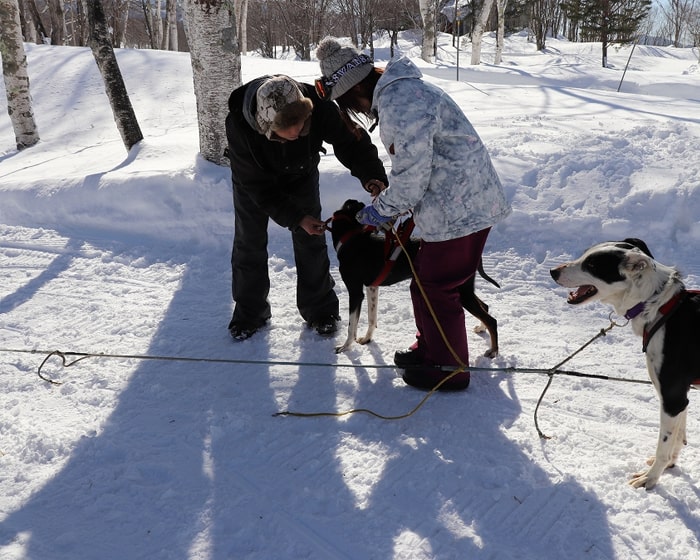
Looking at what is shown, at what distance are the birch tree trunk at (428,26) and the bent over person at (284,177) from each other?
15508 millimetres

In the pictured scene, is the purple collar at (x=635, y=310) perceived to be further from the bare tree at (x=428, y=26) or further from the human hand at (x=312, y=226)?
the bare tree at (x=428, y=26)

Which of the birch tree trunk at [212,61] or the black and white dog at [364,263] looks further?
the birch tree trunk at [212,61]

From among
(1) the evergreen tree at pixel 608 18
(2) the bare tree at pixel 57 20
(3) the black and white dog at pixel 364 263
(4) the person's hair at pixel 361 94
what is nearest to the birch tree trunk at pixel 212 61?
(3) the black and white dog at pixel 364 263

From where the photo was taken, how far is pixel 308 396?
3264mm

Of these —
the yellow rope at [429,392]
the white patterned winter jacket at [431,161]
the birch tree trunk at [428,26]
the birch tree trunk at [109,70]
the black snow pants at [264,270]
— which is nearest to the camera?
the white patterned winter jacket at [431,161]

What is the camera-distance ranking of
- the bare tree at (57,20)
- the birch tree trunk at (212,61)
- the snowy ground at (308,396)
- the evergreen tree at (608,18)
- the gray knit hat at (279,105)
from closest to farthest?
the snowy ground at (308,396)
the gray knit hat at (279,105)
the birch tree trunk at (212,61)
the bare tree at (57,20)
the evergreen tree at (608,18)

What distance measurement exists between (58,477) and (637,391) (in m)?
3.03

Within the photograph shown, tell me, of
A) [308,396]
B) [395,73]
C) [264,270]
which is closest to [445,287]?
[308,396]

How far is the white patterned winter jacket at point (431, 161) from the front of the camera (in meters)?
2.52

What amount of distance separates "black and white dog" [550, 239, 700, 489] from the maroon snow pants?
58 centimetres

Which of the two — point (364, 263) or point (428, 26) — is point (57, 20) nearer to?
point (428, 26)

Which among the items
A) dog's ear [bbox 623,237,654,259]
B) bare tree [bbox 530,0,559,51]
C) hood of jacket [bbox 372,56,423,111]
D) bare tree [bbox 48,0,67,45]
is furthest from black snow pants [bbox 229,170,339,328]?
bare tree [bbox 530,0,559,51]

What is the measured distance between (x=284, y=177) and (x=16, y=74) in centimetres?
719

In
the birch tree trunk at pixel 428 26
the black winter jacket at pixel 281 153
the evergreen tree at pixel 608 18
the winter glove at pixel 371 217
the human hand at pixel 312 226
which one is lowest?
the human hand at pixel 312 226
